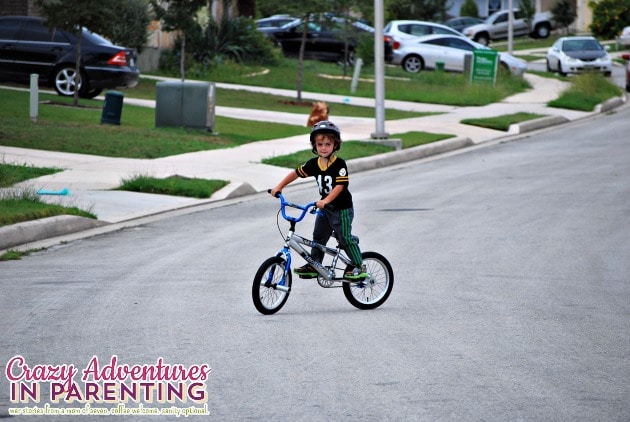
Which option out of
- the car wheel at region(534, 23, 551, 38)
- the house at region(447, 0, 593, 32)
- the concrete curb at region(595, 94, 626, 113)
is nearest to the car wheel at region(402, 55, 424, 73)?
the concrete curb at region(595, 94, 626, 113)

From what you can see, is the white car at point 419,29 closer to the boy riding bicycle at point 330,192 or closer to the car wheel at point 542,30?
the car wheel at point 542,30

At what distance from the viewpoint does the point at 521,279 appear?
11430 millimetres

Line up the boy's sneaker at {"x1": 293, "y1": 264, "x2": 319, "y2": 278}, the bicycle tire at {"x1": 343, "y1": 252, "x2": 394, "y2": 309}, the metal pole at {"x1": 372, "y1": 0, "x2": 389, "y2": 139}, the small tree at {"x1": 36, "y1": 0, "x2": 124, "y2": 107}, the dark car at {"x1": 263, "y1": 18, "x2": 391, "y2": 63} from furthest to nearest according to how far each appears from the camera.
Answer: the dark car at {"x1": 263, "y1": 18, "x2": 391, "y2": 63}, the small tree at {"x1": 36, "y1": 0, "x2": 124, "y2": 107}, the metal pole at {"x1": 372, "y1": 0, "x2": 389, "y2": 139}, the bicycle tire at {"x1": 343, "y1": 252, "x2": 394, "y2": 309}, the boy's sneaker at {"x1": 293, "y1": 264, "x2": 319, "y2": 278}

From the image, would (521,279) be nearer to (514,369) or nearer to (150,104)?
(514,369)

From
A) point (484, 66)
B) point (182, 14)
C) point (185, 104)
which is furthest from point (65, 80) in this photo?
point (484, 66)

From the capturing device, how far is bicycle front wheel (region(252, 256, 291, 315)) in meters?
9.44

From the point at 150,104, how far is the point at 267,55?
13.2m

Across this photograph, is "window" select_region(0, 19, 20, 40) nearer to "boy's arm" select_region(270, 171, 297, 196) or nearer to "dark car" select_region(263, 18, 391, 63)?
"dark car" select_region(263, 18, 391, 63)

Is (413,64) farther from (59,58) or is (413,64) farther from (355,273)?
(355,273)

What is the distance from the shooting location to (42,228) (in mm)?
13969

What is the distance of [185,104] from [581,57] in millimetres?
23129

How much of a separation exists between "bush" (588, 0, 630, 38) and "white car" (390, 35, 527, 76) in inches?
784

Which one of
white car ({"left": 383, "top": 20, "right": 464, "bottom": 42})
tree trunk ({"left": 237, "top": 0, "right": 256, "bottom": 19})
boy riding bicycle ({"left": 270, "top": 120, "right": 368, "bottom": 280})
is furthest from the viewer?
tree trunk ({"left": 237, "top": 0, "right": 256, "bottom": 19})

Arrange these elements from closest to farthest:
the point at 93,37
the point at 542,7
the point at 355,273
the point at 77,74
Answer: the point at 355,273, the point at 77,74, the point at 93,37, the point at 542,7
